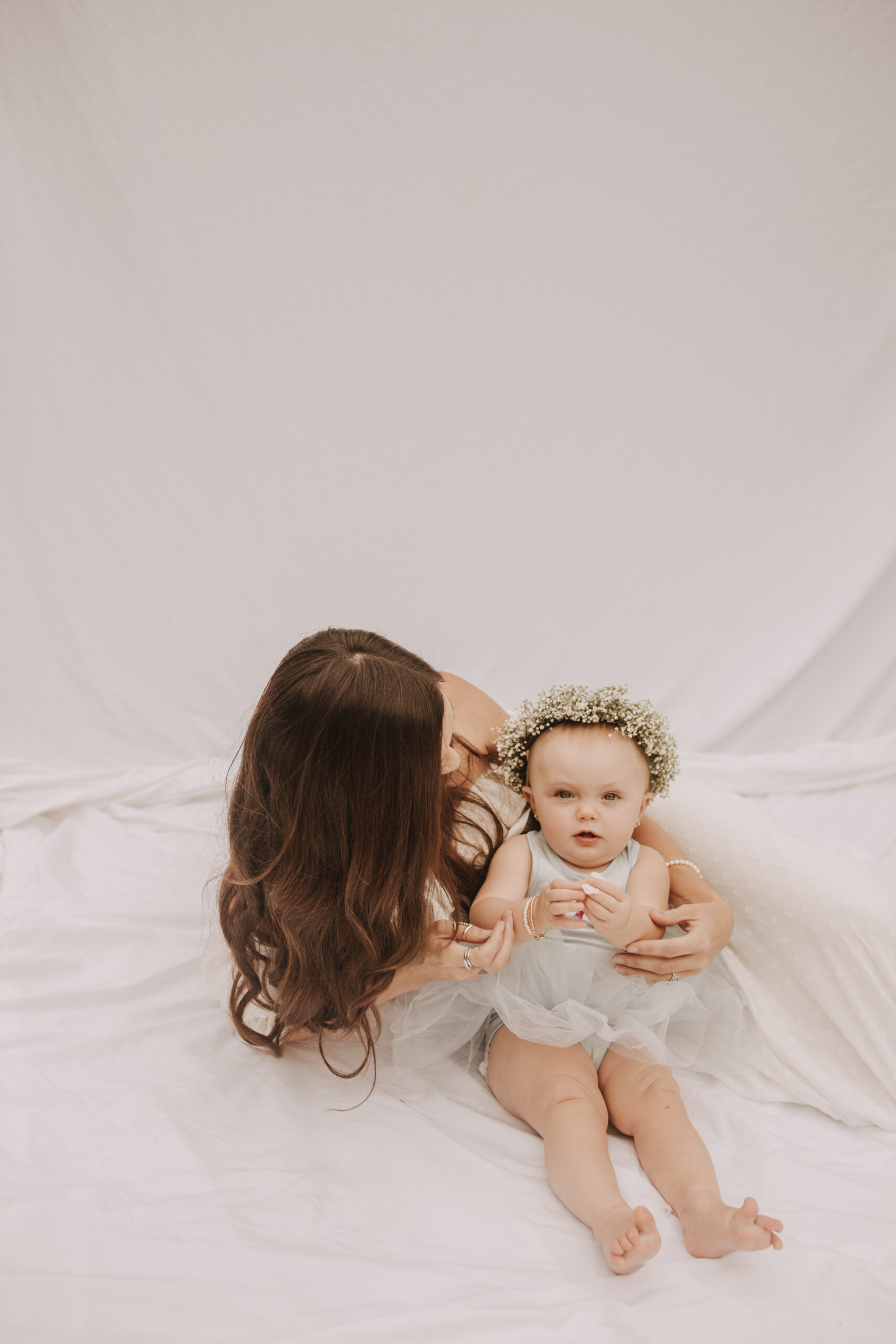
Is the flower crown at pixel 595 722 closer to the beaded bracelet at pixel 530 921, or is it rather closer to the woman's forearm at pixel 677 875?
the woman's forearm at pixel 677 875

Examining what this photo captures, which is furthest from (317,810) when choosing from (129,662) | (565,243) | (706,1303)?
(565,243)

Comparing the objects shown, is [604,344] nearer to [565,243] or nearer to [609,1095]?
[565,243]

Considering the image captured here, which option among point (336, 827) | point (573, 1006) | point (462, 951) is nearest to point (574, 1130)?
point (573, 1006)

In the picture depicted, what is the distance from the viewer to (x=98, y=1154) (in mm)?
1293

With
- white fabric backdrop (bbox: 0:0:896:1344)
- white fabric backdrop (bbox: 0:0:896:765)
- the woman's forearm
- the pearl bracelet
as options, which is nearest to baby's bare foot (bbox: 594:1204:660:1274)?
the woman's forearm

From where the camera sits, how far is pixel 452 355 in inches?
101

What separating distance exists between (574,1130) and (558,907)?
315 mm

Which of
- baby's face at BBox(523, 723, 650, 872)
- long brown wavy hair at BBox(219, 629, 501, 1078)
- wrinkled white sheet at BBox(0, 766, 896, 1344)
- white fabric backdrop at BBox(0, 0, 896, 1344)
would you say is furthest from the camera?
white fabric backdrop at BBox(0, 0, 896, 1344)

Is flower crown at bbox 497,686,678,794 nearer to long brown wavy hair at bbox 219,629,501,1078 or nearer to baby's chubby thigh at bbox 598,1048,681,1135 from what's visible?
long brown wavy hair at bbox 219,629,501,1078

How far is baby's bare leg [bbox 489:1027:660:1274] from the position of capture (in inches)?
43.6

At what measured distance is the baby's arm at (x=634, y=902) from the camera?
128cm

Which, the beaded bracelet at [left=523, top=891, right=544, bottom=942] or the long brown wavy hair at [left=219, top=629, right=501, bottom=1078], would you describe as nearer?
the long brown wavy hair at [left=219, top=629, right=501, bottom=1078]

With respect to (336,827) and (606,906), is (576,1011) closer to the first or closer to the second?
(606,906)

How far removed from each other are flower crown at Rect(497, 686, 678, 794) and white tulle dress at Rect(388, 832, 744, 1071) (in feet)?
0.43
